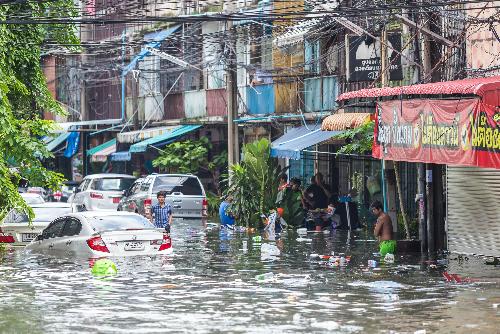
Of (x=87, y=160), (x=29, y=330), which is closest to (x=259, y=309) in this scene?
(x=29, y=330)

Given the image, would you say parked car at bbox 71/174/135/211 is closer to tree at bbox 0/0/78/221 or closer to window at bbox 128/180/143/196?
window at bbox 128/180/143/196

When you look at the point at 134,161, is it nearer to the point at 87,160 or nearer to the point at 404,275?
the point at 87,160

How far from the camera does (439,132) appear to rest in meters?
22.6

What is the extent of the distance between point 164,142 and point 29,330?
3624cm

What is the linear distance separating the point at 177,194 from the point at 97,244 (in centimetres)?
1719

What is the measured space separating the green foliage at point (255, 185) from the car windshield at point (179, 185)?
9.37ft

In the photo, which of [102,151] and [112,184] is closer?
[112,184]

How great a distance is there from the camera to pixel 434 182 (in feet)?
88.3

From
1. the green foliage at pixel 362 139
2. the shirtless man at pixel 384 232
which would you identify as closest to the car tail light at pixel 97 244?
the shirtless man at pixel 384 232

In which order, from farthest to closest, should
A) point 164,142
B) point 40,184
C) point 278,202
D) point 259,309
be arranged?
1. point 164,142
2. point 278,202
3. point 40,184
4. point 259,309

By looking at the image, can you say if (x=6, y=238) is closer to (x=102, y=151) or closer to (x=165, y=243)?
(x=165, y=243)

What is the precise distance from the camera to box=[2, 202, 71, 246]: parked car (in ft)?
96.2

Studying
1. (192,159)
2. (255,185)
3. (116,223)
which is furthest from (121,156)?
(116,223)

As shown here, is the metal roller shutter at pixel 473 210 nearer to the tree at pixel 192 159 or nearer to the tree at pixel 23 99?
the tree at pixel 23 99
